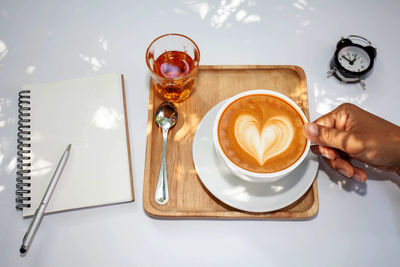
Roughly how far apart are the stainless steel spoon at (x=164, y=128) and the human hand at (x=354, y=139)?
430 mm

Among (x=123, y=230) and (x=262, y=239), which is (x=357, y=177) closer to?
(x=262, y=239)

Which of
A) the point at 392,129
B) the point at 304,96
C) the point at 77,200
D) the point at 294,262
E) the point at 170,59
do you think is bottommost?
the point at 294,262

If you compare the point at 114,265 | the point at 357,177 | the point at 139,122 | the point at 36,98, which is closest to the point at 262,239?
the point at 357,177

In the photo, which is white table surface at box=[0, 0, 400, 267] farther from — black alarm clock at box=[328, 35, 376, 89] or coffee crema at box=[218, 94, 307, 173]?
coffee crema at box=[218, 94, 307, 173]

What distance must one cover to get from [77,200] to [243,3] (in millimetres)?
979

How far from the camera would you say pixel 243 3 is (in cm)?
121

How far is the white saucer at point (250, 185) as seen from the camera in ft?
2.82

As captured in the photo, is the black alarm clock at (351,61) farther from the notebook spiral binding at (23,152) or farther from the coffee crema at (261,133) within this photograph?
the notebook spiral binding at (23,152)

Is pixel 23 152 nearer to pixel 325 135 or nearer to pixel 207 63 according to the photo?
pixel 207 63

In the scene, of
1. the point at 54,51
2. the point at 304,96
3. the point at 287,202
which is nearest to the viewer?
the point at 287,202

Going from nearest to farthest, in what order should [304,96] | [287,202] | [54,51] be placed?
1. [287,202]
2. [304,96]
3. [54,51]

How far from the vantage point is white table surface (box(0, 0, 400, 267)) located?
92cm

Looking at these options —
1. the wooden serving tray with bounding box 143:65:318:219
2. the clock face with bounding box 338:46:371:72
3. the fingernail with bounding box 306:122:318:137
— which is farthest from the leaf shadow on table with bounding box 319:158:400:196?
the clock face with bounding box 338:46:371:72

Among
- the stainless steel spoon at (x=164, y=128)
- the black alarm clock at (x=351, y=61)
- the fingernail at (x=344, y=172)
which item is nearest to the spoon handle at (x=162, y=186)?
the stainless steel spoon at (x=164, y=128)
